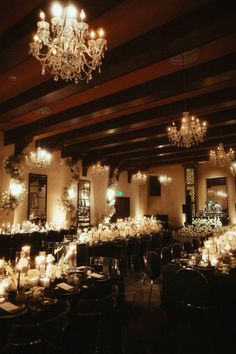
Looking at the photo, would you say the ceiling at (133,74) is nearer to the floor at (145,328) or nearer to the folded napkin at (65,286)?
the folded napkin at (65,286)

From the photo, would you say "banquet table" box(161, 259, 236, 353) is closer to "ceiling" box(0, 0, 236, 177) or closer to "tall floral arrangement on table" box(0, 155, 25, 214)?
"ceiling" box(0, 0, 236, 177)

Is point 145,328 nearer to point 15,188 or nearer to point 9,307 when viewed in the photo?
point 9,307

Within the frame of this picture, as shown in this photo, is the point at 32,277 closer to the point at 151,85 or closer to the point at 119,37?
the point at 119,37

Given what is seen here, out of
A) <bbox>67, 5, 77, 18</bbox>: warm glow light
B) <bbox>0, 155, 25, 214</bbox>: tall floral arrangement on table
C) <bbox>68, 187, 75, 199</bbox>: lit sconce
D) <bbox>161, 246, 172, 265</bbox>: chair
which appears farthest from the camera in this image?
<bbox>68, 187, 75, 199</bbox>: lit sconce

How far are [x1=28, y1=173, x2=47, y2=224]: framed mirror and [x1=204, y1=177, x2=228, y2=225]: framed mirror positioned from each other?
801 centimetres

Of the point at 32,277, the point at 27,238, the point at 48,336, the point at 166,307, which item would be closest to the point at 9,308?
the point at 48,336

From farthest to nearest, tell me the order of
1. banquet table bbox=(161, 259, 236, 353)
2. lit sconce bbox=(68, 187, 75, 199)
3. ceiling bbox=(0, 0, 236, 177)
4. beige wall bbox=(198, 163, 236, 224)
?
beige wall bbox=(198, 163, 236, 224) < lit sconce bbox=(68, 187, 75, 199) < banquet table bbox=(161, 259, 236, 353) < ceiling bbox=(0, 0, 236, 177)

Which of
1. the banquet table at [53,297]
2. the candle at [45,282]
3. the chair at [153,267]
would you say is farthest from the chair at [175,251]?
the candle at [45,282]

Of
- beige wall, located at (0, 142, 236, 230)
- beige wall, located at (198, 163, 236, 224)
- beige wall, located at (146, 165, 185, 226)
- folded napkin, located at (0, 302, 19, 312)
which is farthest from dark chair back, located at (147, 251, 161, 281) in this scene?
beige wall, located at (146, 165, 185, 226)

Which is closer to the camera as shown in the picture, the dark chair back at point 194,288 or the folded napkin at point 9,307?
the folded napkin at point 9,307

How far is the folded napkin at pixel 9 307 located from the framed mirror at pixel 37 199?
8.06 metres

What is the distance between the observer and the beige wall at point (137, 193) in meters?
11.4

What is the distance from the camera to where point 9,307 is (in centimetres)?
257

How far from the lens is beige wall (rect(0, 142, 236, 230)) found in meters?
11.4
